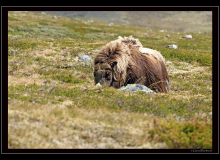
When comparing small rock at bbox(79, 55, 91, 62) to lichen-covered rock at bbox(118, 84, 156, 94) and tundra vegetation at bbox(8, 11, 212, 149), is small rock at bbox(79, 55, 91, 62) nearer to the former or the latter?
tundra vegetation at bbox(8, 11, 212, 149)

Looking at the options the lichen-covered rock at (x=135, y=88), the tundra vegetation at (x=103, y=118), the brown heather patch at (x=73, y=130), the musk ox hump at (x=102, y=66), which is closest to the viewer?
the brown heather patch at (x=73, y=130)

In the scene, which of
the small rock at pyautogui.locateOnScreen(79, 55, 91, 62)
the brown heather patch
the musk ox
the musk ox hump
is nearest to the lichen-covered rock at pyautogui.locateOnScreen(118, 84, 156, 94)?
the musk ox

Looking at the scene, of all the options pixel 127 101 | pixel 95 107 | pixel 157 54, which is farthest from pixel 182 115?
pixel 157 54

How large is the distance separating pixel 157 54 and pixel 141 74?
235 cm

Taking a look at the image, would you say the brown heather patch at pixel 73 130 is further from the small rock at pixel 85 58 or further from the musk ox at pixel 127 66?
the small rock at pixel 85 58

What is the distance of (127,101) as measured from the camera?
10.5 meters

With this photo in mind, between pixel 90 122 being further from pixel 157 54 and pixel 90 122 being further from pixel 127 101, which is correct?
pixel 157 54

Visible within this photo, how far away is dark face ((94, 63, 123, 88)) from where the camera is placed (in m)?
12.1

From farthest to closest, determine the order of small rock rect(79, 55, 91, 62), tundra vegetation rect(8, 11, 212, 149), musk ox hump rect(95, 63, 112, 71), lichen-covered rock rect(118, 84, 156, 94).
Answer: small rock rect(79, 55, 91, 62)
lichen-covered rock rect(118, 84, 156, 94)
musk ox hump rect(95, 63, 112, 71)
tundra vegetation rect(8, 11, 212, 149)

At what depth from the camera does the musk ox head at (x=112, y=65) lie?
39.5 feet

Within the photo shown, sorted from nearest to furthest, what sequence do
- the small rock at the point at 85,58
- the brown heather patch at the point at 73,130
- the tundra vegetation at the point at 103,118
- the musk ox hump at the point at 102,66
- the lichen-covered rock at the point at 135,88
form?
the brown heather patch at the point at 73,130
the tundra vegetation at the point at 103,118
the musk ox hump at the point at 102,66
the lichen-covered rock at the point at 135,88
the small rock at the point at 85,58

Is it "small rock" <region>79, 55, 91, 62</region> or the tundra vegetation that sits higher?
"small rock" <region>79, 55, 91, 62</region>

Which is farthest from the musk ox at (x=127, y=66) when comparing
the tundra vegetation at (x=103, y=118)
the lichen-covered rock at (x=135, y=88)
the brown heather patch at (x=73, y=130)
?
the brown heather patch at (x=73, y=130)

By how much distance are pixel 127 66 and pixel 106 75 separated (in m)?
1.22
